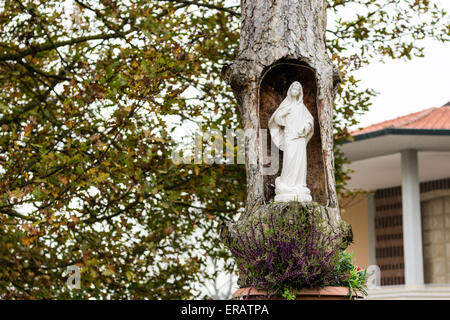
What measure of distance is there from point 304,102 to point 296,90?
506 mm

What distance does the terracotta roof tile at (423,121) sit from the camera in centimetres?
1330

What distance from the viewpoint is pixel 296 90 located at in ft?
20.7

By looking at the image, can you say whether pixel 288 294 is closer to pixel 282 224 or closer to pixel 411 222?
pixel 282 224

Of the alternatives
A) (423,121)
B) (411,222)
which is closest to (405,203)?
(411,222)

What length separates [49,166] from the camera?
6.38m

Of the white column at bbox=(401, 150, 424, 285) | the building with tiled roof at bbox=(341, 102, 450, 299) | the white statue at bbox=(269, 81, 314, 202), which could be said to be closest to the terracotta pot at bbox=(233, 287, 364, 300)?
the white statue at bbox=(269, 81, 314, 202)

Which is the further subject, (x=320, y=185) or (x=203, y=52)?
(x=203, y=52)

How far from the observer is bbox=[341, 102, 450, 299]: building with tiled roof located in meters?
13.1

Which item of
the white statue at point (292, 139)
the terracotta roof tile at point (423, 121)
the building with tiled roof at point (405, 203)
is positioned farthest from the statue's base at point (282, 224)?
the terracotta roof tile at point (423, 121)

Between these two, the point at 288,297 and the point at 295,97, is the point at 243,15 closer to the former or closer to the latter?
the point at 295,97

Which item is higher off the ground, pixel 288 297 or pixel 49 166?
pixel 49 166

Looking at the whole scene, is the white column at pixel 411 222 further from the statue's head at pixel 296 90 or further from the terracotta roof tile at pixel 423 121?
the statue's head at pixel 296 90
